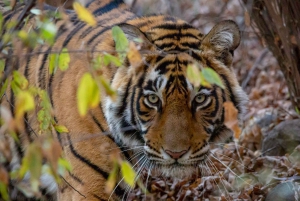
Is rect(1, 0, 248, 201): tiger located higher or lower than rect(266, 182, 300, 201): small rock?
higher

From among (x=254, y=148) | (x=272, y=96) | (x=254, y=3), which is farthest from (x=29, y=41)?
(x=272, y=96)

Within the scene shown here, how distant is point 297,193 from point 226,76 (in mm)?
915

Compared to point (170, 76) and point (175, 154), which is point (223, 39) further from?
point (175, 154)

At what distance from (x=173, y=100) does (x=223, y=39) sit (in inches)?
21.1

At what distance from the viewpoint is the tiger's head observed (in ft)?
10.2

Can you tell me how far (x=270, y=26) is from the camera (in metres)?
4.32

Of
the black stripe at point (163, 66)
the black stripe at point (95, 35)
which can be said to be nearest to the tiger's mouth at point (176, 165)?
the black stripe at point (163, 66)

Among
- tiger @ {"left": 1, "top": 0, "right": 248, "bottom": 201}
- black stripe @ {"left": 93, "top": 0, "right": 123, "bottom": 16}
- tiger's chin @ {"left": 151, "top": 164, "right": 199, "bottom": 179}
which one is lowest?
tiger's chin @ {"left": 151, "top": 164, "right": 199, "bottom": 179}

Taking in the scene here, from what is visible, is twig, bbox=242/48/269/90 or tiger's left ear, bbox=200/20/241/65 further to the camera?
twig, bbox=242/48/269/90

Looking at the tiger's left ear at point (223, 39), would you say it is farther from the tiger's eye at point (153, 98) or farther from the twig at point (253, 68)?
the twig at point (253, 68)

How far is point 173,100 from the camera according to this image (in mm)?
3111

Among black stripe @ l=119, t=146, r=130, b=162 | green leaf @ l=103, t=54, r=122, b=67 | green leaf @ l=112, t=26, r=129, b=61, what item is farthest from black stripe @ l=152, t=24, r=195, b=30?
green leaf @ l=103, t=54, r=122, b=67

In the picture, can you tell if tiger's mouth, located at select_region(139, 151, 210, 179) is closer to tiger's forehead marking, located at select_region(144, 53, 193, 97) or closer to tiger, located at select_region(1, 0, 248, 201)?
tiger, located at select_region(1, 0, 248, 201)

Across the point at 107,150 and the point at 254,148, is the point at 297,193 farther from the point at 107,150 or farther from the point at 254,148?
the point at 254,148
